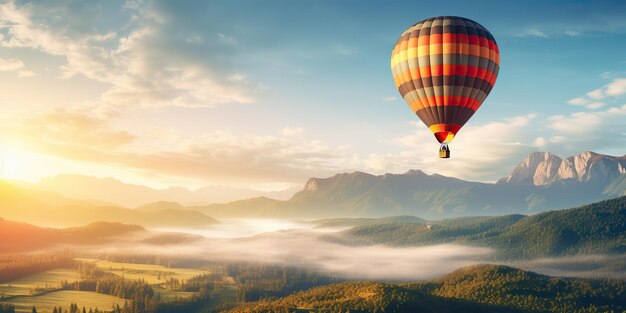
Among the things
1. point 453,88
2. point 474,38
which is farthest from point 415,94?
point 474,38

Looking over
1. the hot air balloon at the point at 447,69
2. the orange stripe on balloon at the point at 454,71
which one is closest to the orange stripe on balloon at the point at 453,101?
the hot air balloon at the point at 447,69

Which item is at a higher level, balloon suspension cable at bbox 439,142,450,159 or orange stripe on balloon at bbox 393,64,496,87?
orange stripe on balloon at bbox 393,64,496,87

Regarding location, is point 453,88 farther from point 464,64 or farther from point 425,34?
point 425,34

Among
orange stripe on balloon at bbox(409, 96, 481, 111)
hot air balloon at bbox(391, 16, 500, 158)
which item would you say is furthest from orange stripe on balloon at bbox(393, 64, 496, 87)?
orange stripe on balloon at bbox(409, 96, 481, 111)

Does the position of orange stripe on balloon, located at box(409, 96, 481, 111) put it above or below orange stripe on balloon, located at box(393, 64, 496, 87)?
below

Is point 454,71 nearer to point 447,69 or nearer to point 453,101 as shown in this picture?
point 447,69

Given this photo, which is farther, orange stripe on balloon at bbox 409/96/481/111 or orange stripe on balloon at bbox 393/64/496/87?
orange stripe on balloon at bbox 409/96/481/111

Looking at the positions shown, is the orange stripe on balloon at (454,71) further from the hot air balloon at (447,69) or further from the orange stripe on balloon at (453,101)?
the orange stripe on balloon at (453,101)

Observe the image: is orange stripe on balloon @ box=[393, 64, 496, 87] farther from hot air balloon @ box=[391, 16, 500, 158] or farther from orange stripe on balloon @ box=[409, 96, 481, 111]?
orange stripe on balloon @ box=[409, 96, 481, 111]

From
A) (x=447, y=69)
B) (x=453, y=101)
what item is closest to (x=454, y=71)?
(x=447, y=69)
